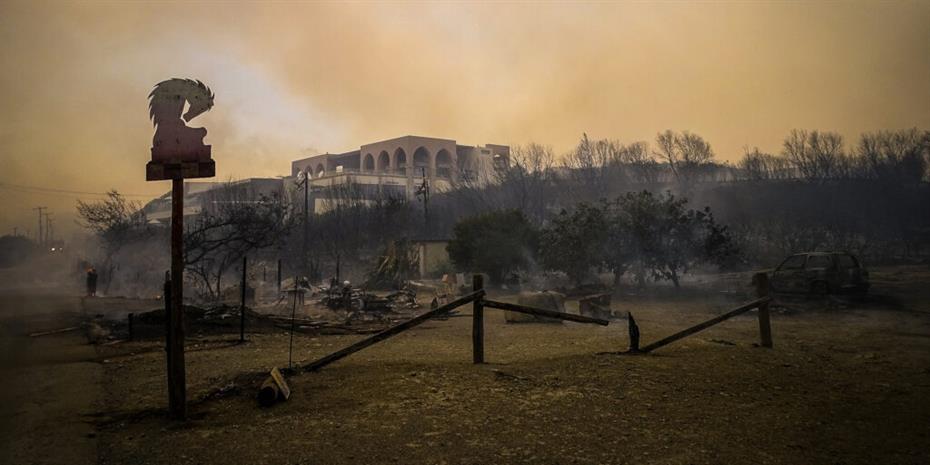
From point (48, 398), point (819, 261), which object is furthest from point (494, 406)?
point (819, 261)

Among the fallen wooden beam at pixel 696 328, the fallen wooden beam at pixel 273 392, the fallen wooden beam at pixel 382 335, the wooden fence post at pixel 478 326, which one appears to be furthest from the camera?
the fallen wooden beam at pixel 696 328

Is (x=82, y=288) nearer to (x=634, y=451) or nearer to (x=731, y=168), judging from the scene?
(x=634, y=451)

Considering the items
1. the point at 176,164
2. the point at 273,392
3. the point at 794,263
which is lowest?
Answer: the point at 273,392

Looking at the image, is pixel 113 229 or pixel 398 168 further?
pixel 398 168

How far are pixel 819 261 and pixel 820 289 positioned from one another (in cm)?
118

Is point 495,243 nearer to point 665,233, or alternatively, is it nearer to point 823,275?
point 665,233

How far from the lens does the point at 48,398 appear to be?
253 inches

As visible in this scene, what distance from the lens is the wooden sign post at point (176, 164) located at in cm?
531

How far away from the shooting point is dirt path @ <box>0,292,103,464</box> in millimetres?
4660

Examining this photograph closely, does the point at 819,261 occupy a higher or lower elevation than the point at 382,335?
higher

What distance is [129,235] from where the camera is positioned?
107 ft

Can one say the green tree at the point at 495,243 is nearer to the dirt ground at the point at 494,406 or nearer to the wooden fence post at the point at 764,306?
the dirt ground at the point at 494,406

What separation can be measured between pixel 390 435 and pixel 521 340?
6.48 metres

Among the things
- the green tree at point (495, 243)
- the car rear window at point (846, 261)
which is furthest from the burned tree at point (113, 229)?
the car rear window at point (846, 261)
